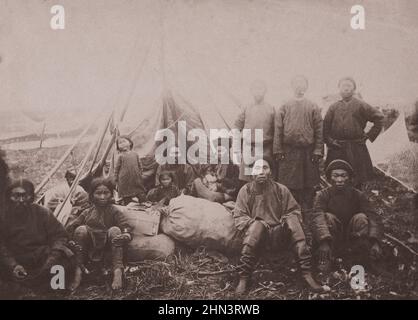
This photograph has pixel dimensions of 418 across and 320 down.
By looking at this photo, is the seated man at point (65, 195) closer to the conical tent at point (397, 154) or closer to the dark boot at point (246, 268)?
the dark boot at point (246, 268)

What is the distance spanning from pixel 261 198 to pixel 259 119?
0.89 m

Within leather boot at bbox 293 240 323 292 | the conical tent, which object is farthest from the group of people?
the conical tent

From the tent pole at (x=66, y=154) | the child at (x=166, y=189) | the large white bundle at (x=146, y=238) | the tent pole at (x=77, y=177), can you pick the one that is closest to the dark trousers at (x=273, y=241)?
the large white bundle at (x=146, y=238)

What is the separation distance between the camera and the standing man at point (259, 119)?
6.38 m

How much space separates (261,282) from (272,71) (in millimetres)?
2346

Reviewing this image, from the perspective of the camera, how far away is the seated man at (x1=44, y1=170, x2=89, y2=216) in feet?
20.9

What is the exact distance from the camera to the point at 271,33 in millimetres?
6426

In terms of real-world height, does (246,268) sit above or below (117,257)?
below

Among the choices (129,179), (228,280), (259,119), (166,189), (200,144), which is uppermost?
(259,119)

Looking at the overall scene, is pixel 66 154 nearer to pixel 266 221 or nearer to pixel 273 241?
pixel 266 221

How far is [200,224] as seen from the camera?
631 centimetres

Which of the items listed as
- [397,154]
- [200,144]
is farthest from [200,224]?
[397,154]

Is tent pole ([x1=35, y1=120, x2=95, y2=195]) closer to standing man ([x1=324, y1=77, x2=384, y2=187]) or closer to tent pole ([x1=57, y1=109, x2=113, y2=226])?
tent pole ([x1=57, y1=109, x2=113, y2=226])

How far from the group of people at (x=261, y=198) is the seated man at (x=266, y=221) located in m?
0.01
